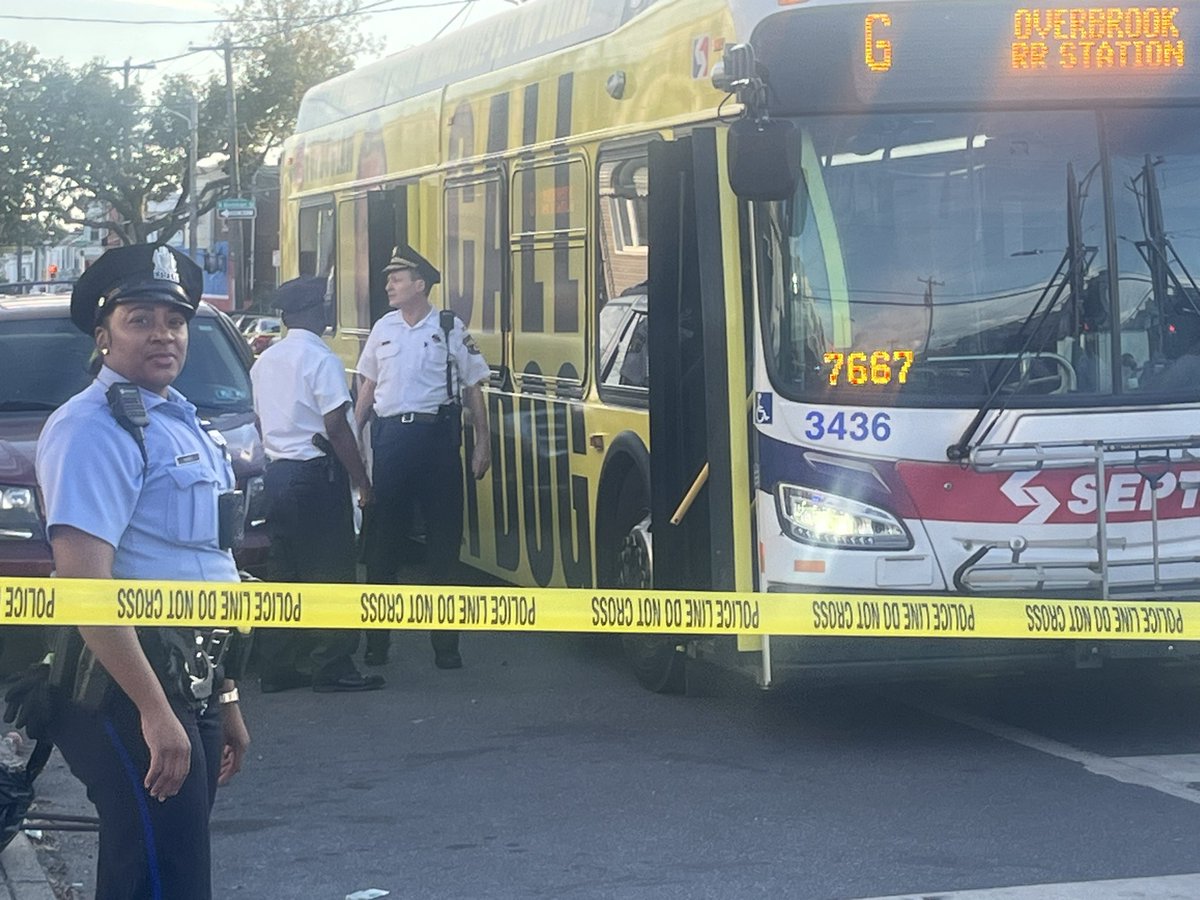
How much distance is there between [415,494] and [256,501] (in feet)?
2.76

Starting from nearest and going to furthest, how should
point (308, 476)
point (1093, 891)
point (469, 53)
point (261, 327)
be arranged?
1. point (1093, 891)
2. point (308, 476)
3. point (469, 53)
4. point (261, 327)

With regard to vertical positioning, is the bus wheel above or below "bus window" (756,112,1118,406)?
below

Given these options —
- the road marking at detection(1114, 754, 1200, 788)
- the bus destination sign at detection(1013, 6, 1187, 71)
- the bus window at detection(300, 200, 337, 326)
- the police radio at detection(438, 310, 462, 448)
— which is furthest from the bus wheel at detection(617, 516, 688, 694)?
the bus window at detection(300, 200, 337, 326)

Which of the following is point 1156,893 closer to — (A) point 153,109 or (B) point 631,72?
(B) point 631,72

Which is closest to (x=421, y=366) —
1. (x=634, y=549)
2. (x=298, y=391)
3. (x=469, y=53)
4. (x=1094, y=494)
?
(x=298, y=391)

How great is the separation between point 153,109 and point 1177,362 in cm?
4859

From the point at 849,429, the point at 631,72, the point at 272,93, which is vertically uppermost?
the point at 272,93

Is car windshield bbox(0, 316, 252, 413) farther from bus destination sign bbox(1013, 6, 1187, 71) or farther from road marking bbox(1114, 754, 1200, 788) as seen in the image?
road marking bbox(1114, 754, 1200, 788)

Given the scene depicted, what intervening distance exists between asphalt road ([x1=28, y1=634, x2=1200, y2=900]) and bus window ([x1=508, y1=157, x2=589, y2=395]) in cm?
142

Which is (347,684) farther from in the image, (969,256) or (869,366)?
(969,256)

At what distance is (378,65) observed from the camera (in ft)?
43.3

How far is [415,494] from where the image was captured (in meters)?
9.46

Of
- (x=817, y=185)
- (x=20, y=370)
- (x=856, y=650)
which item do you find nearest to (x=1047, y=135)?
(x=817, y=185)

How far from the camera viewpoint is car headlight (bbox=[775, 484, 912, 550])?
688cm
